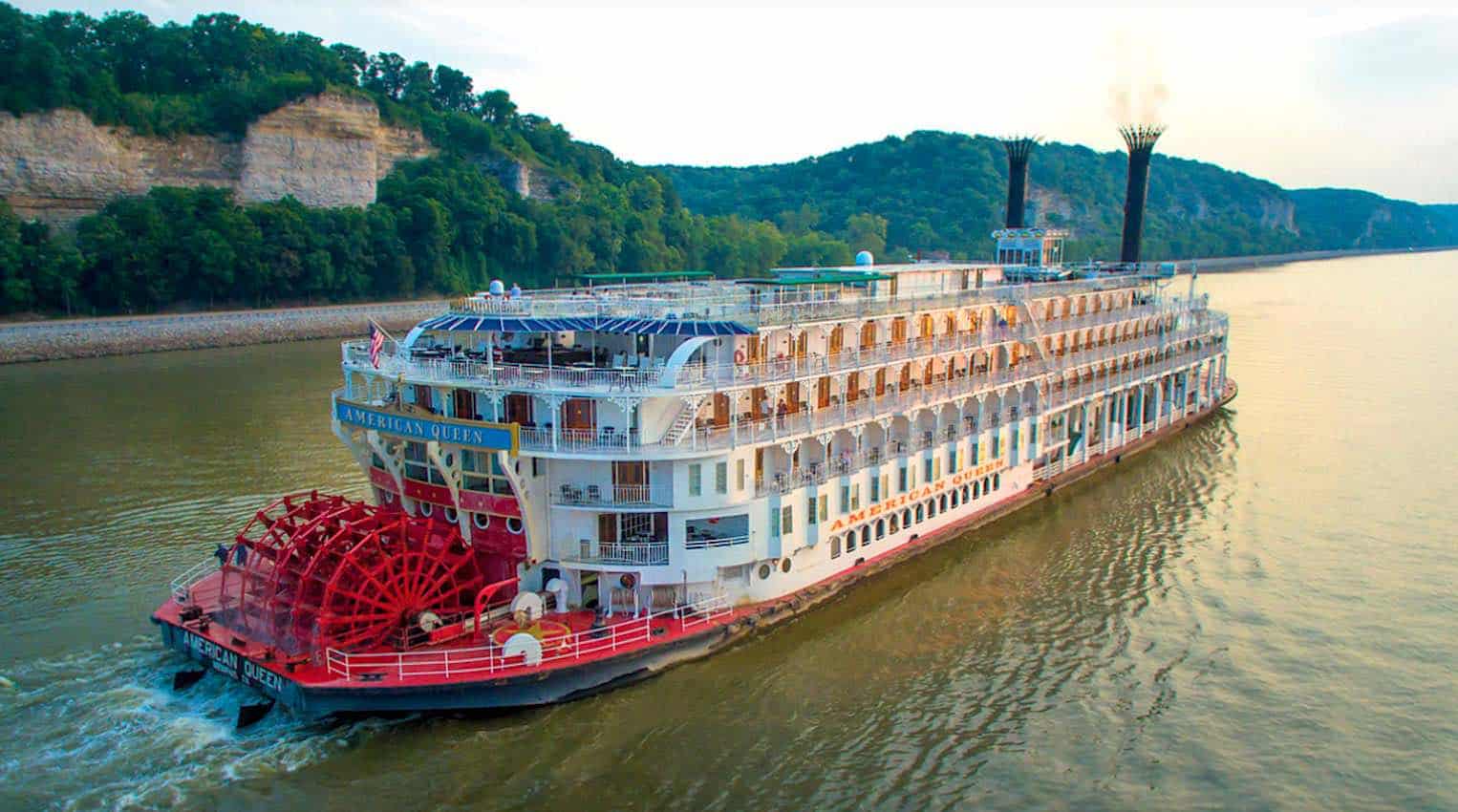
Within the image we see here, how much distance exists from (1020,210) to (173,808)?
46.8 m

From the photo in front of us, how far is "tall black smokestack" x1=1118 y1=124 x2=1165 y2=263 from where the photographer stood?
53.0m

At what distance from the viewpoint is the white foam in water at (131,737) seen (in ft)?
54.8

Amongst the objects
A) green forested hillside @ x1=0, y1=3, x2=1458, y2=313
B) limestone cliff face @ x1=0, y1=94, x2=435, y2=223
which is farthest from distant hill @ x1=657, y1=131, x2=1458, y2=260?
limestone cliff face @ x1=0, y1=94, x2=435, y2=223

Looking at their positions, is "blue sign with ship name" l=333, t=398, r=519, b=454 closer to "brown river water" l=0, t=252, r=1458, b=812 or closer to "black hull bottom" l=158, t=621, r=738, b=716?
"black hull bottom" l=158, t=621, r=738, b=716

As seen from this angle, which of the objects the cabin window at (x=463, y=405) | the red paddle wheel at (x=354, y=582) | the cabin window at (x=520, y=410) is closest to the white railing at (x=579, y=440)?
the cabin window at (x=520, y=410)

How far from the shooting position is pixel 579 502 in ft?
68.6

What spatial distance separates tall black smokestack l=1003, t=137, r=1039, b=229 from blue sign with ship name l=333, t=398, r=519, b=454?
3785cm

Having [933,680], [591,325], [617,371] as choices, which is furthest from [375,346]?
[933,680]

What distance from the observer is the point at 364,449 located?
24281 millimetres

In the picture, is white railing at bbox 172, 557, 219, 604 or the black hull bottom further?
white railing at bbox 172, 557, 219, 604

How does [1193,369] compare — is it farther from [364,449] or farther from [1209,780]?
[364,449]

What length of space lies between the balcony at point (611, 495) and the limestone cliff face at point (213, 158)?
Answer: 6622 centimetres

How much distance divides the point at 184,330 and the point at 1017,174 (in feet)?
171

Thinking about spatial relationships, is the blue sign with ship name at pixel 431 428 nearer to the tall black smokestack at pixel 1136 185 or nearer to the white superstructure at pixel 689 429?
the white superstructure at pixel 689 429
